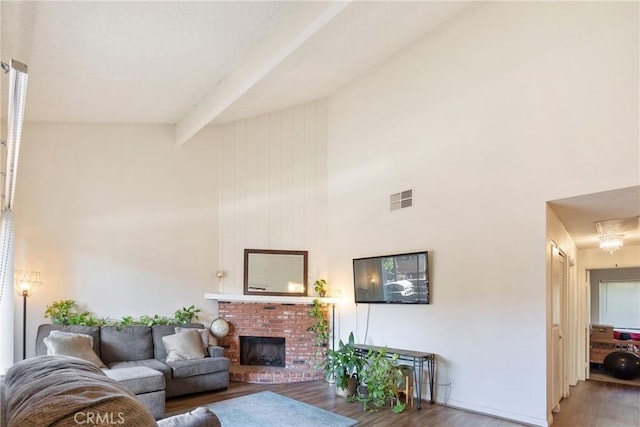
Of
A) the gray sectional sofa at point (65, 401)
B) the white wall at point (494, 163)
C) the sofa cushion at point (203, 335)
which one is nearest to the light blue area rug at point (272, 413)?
the sofa cushion at point (203, 335)

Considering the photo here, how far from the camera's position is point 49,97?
16.4 feet

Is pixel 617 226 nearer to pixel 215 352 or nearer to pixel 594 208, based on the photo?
pixel 594 208

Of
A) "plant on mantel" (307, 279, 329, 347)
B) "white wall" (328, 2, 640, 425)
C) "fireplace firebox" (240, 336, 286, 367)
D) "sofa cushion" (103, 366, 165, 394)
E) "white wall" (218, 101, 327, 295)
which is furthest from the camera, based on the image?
"white wall" (218, 101, 327, 295)

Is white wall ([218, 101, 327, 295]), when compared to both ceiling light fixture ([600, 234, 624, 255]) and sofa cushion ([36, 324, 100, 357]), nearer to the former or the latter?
sofa cushion ([36, 324, 100, 357])

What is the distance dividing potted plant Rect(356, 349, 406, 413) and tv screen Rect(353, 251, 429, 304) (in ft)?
2.70

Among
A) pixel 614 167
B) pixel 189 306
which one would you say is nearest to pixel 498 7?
pixel 614 167

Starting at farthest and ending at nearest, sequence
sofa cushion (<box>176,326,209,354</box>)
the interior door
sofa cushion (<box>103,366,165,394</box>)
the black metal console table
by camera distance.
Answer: sofa cushion (<box>176,326,209,354</box>)
the black metal console table
the interior door
sofa cushion (<box>103,366,165,394</box>)

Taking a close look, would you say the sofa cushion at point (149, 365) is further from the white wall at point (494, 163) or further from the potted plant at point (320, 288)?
the white wall at point (494, 163)

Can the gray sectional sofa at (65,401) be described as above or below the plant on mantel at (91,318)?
above

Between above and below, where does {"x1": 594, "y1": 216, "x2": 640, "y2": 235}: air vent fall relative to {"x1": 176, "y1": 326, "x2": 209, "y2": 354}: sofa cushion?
above

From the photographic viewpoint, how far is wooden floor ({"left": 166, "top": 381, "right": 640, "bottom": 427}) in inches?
172

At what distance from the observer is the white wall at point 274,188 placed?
6945mm

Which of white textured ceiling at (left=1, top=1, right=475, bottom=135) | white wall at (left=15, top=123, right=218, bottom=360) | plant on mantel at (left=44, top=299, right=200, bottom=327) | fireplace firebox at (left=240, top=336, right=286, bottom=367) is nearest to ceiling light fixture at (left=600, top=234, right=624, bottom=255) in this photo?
white textured ceiling at (left=1, top=1, right=475, bottom=135)

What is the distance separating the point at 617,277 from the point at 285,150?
27.3 ft
